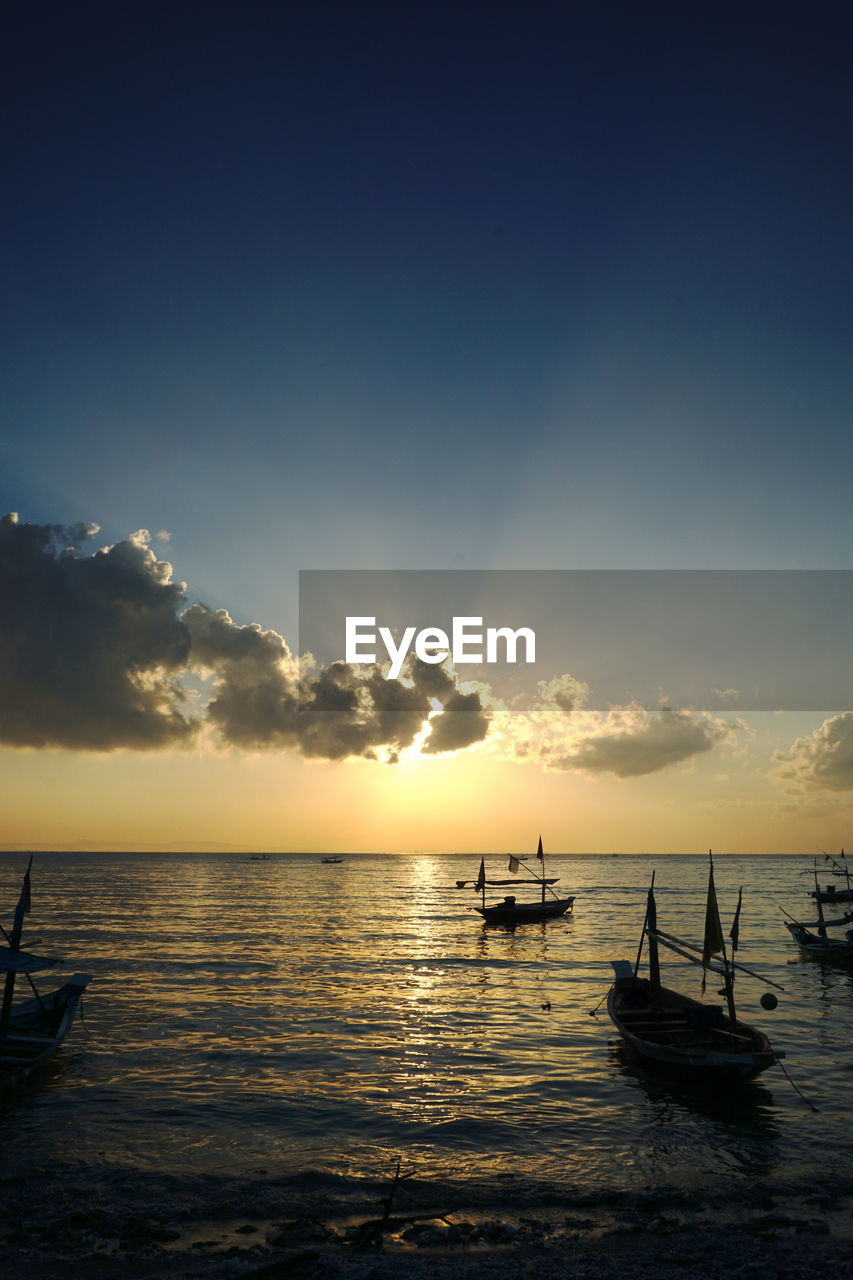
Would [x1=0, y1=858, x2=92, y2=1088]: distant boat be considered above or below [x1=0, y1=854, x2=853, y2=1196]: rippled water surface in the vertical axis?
above

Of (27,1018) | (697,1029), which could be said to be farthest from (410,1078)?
(27,1018)

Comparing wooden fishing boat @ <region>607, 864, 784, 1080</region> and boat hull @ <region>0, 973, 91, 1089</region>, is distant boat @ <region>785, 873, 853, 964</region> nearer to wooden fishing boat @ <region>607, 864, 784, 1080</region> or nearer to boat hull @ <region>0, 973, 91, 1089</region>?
wooden fishing boat @ <region>607, 864, 784, 1080</region>

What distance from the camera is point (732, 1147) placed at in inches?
761

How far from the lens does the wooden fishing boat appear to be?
2262 cm

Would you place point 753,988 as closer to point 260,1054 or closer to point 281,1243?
point 260,1054

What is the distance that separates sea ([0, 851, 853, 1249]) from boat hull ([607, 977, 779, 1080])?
103 cm

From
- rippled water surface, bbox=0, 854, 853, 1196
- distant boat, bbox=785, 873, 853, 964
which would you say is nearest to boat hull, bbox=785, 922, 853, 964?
distant boat, bbox=785, 873, 853, 964

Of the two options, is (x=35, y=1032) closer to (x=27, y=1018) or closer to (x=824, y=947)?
(x=27, y=1018)

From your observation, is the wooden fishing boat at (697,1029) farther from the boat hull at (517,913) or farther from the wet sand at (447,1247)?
the boat hull at (517,913)

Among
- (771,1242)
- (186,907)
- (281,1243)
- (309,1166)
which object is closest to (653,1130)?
(771,1242)

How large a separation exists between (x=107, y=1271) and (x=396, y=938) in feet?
194

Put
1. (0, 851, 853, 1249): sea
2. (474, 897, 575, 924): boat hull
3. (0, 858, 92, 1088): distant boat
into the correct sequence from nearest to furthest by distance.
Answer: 1. (0, 851, 853, 1249): sea
2. (0, 858, 92, 1088): distant boat
3. (474, 897, 575, 924): boat hull

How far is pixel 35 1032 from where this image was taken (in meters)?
27.0

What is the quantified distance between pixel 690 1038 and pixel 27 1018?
23922 mm
